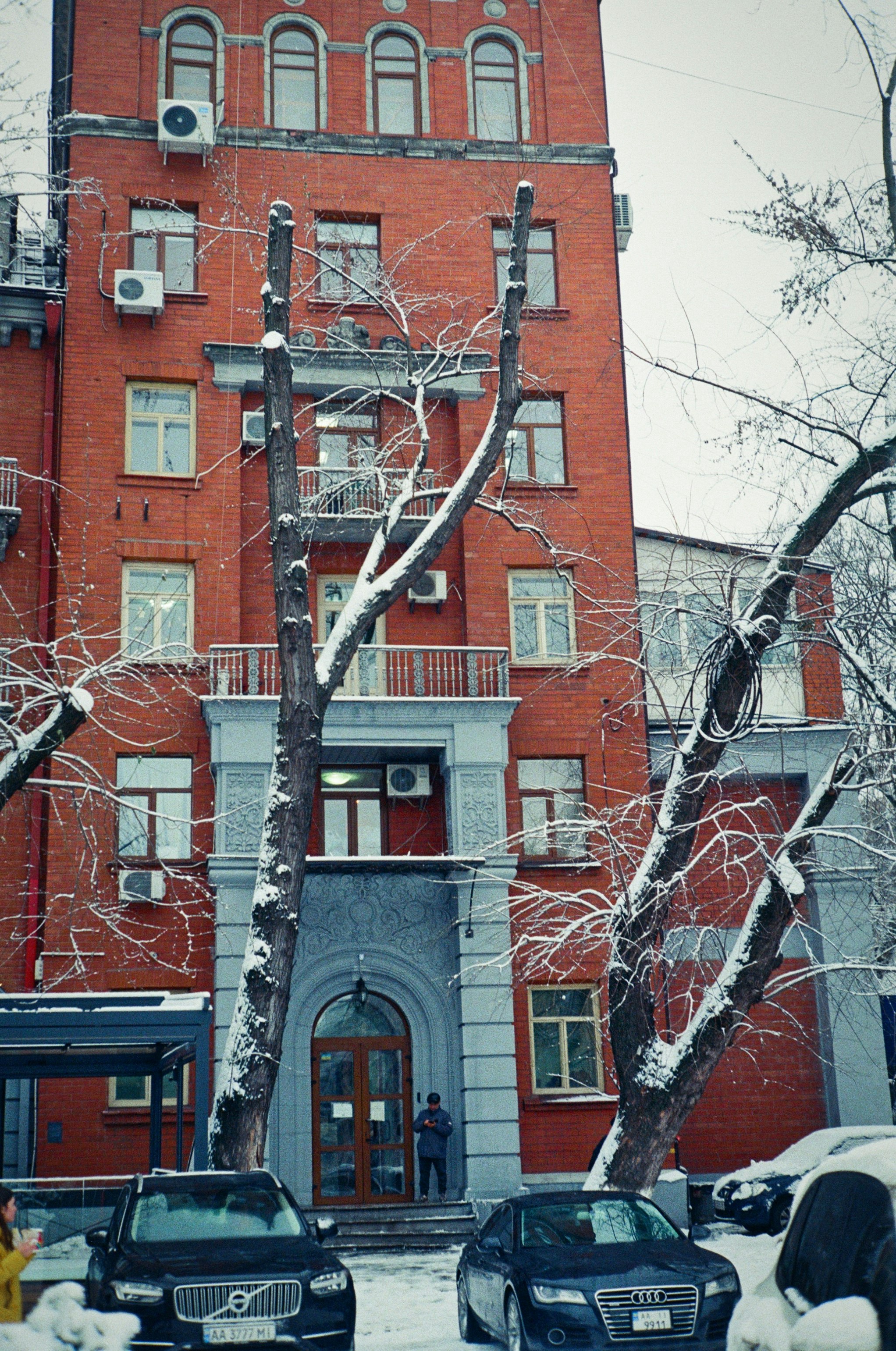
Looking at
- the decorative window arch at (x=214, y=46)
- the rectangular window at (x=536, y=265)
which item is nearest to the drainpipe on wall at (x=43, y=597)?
the decorative window arch at (x=214, y=46)

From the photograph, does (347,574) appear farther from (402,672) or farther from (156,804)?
(156,804)

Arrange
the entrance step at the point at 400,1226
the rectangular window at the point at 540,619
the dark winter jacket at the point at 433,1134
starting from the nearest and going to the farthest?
the entrance step at the point at 400,1226
the dark winter jacket at the point at 433,1134
the rectangular window at the point at 540,619

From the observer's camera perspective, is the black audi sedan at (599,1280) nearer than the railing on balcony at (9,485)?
Yes

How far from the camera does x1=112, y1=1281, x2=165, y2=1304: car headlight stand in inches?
392

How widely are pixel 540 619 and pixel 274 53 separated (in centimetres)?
1268

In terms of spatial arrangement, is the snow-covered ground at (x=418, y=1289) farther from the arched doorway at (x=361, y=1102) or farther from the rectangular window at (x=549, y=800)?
the rectangular window at (x=549, y=800)

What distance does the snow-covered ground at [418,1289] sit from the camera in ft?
41.2

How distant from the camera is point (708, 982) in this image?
82.1ft

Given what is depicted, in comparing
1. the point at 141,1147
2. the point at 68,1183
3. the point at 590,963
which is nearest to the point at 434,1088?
the point at 590,963

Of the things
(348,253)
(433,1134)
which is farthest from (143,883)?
(348,253)

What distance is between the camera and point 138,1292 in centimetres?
999

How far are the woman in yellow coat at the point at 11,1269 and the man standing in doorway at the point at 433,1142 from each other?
46.9ft

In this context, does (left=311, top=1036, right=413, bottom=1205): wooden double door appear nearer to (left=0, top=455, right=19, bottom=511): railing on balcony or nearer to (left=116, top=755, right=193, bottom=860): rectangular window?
(left=116, top=755, right=193, bottom=860): rectangular window

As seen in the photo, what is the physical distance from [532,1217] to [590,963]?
1190 centimetres
